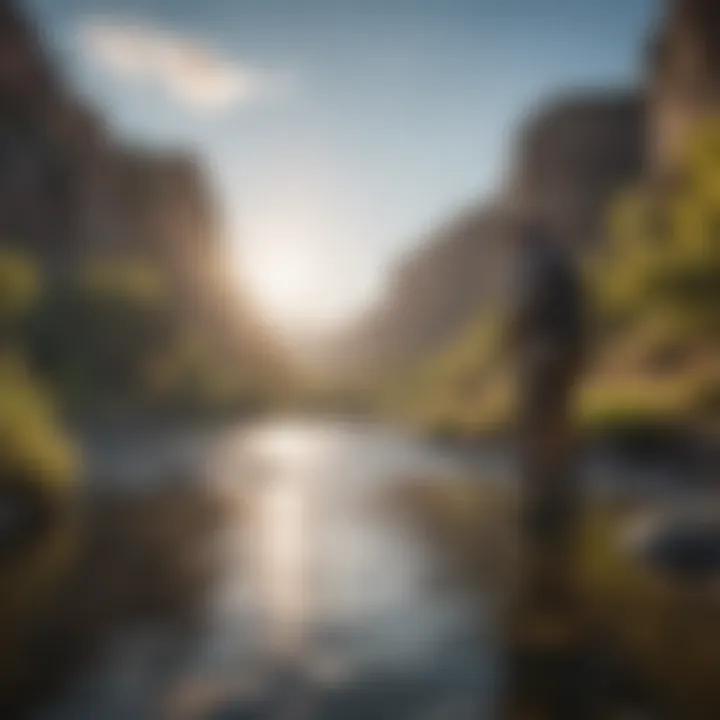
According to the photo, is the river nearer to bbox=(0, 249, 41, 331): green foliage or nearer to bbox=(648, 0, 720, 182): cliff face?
bbox=(0, 249, 41, 331): green foliage

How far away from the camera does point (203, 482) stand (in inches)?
343

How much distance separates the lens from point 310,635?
13.7 ft

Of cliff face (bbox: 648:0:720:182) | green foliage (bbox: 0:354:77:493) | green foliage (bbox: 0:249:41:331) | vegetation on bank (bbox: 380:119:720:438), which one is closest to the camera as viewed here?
green foliage (bbox: 0:354:77:493)

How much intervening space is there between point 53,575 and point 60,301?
15.2 ft

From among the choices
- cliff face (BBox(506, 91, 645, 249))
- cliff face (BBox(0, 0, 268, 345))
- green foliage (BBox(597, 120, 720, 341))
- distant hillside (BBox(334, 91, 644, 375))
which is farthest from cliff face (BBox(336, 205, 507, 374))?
cliff face (BBox(0, 0, 268, 345))

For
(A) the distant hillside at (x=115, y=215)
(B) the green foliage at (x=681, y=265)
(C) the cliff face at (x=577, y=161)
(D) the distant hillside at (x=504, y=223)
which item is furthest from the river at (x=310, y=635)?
(C) the cliff face at (x=577, y=161)

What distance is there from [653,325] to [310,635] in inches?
211

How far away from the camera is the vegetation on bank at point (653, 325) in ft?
25.6

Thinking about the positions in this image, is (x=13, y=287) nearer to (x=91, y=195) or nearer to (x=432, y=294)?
(x=91, y=195)

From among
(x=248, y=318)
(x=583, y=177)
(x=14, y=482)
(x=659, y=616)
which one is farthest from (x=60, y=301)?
(x=659, y=616)

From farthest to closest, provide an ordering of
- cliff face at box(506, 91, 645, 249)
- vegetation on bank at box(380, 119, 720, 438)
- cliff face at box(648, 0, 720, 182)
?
cliff face at box(648, 0, 720, 182)
vegetation on bank at box(380, 119, 720, 438)
cliff face at box(506, 91, 645, 249)

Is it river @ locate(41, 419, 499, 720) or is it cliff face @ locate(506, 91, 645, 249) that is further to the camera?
cliff face @ locate(506, 91, 645, 249)

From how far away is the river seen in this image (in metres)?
3.31

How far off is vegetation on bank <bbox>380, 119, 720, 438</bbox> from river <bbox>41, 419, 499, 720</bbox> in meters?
2.07
